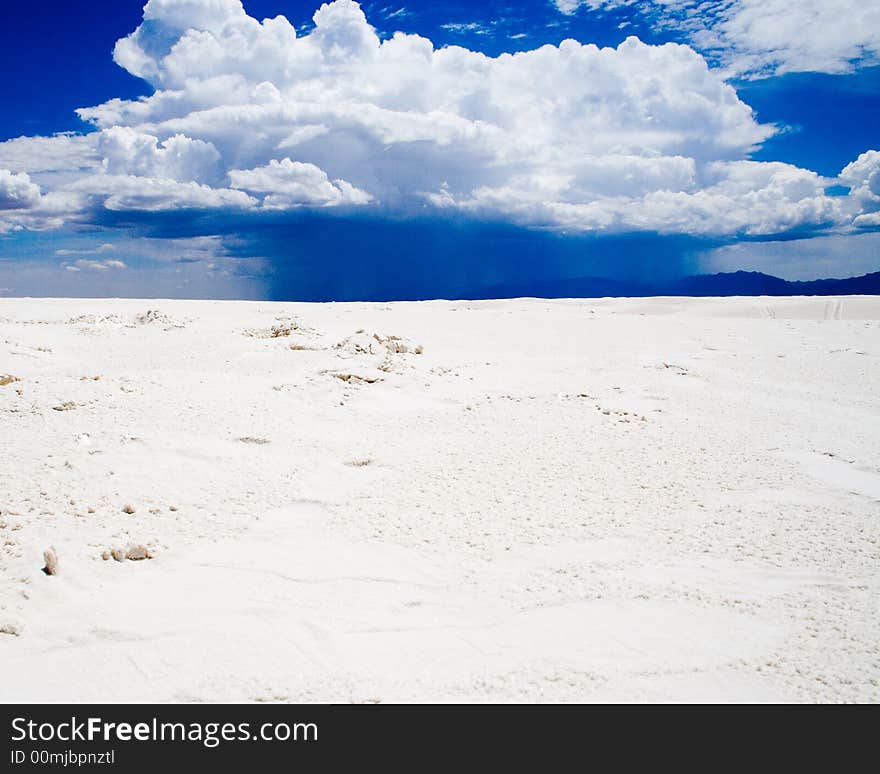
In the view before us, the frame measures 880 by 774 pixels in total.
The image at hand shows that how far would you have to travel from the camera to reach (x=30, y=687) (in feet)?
10.8

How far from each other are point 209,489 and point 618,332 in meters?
12.3

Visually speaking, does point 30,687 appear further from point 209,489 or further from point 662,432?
point 662,432

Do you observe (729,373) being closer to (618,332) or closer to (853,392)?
(853,392)

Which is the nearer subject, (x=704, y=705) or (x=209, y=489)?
(x=704, y=705)

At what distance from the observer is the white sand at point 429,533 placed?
3381 mm

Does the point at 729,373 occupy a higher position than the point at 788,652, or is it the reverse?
the point at 729,373

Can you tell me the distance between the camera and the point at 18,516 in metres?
4.96

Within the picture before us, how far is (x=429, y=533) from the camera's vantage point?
500cm

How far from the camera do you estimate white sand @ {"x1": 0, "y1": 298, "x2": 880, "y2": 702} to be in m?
3.38
